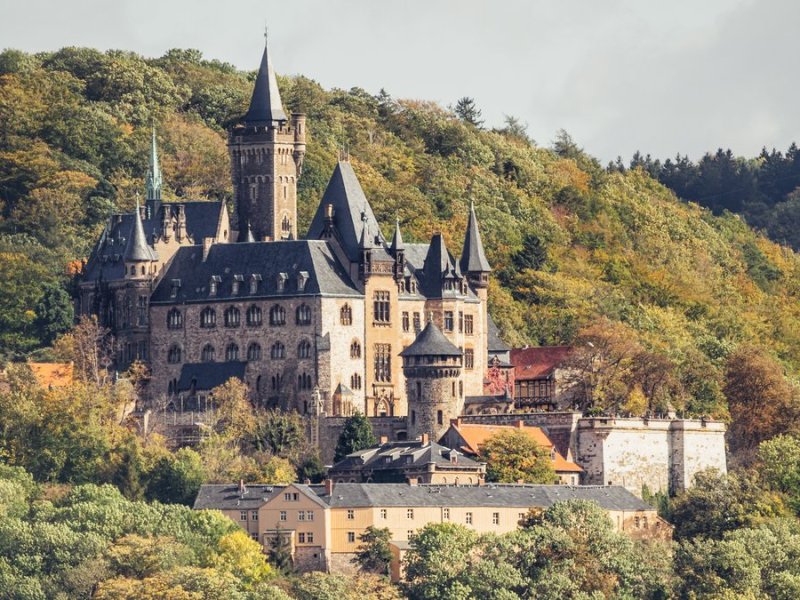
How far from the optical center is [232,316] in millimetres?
124562

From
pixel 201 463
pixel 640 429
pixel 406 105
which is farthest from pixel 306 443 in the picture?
pixel 406 105

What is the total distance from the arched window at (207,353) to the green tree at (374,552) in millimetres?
18416

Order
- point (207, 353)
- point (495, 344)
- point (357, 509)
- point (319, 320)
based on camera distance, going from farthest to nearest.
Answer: point (495, 344) < point (207, 353) < point (319, 320) < point (357, 509)

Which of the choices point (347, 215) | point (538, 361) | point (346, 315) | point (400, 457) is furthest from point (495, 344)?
point (400, 457)

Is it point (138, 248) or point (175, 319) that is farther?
point (138, 248)

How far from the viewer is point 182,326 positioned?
125250mm

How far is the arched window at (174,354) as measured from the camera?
125 m

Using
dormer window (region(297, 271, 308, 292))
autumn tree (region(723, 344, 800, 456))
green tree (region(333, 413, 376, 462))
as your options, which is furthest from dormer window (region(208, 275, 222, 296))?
autumn tree (region(723, 344, 800, 456))

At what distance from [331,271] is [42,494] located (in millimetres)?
16323

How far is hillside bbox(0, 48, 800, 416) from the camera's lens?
144 meters

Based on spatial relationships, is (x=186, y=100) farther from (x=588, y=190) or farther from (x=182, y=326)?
(x=182, y=326)

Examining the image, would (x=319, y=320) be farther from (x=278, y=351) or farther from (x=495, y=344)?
(x=495, y=344)

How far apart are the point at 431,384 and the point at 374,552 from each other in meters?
12.6

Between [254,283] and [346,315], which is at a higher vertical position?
[254,283]
